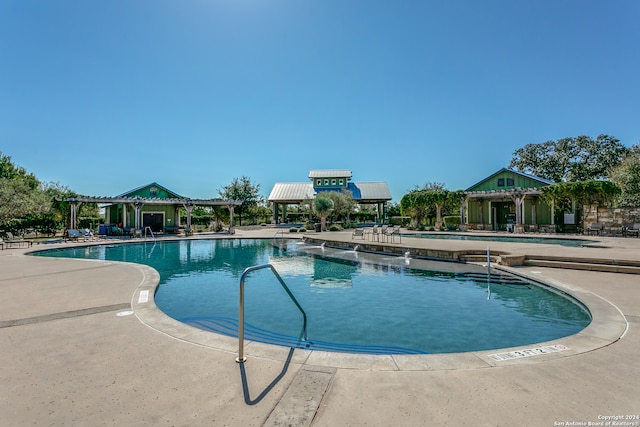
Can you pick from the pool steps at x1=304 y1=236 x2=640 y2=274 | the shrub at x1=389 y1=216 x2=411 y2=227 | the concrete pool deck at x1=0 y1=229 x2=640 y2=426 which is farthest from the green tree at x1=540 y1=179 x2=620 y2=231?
the concrete pool deck at x1=0 y1=229 x2=640 y2=426

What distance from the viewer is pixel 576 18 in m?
12.2

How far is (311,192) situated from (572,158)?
36.3 meters

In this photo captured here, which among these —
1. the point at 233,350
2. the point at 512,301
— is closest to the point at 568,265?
the point at 512,301

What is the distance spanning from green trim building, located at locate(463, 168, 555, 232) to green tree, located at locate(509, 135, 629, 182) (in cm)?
1810

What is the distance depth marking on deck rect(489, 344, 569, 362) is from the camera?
323 cm

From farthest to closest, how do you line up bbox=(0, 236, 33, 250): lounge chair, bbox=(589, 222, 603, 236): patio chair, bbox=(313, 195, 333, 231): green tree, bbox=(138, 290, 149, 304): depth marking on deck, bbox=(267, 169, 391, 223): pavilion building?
bbox=(267, 169, 391, 223): pavilion building, bbox=(313, 195, 333, 231): green tree, bbox=(589, 222, 603, 236): patio chair, bbox=(0, 236, 33, 250): lounge chair, bbox=(138, 290, 149, 304): depth marking on deck

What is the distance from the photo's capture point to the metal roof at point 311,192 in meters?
35.7

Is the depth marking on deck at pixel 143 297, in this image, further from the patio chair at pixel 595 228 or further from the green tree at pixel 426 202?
the green tree at pixel 426 202

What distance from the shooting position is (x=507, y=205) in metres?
28.2

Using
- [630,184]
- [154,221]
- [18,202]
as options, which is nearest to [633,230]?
[630,184]

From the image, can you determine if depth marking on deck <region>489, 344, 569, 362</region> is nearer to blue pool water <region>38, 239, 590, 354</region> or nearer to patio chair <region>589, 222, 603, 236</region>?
blue pool water <region>38, 239, 590, 354</region>

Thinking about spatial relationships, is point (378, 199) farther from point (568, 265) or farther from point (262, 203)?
point (568, 265)

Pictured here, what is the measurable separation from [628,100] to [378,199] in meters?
22.5

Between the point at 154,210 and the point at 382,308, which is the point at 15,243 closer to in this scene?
the point at 154,210
